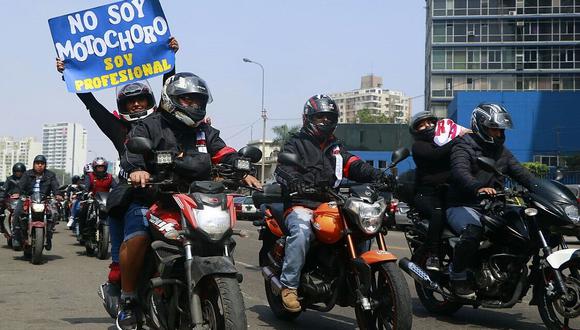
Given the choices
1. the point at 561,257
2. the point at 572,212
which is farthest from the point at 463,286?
the point at 572,212

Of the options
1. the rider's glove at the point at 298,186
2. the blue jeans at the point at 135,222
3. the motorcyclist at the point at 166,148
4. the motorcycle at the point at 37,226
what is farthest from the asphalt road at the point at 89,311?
the blue jeans at the point at 135,222

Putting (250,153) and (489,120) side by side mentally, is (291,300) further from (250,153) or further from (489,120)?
(489,120)

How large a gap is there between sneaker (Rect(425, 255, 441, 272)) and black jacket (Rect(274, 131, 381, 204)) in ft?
4.04

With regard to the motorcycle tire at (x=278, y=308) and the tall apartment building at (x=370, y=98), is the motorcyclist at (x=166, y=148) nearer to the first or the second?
the motorcycle tire at (x=278, y=308)

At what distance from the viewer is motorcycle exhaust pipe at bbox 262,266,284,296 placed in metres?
6.45

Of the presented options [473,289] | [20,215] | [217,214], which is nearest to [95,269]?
[20,215]

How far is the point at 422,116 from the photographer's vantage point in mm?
7906

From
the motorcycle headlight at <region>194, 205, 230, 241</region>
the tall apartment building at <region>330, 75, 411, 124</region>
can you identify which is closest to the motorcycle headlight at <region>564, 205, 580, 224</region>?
the motorcycle headlight at <region>194, 205, 230, 241</region>

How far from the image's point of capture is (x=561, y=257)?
5.95 m

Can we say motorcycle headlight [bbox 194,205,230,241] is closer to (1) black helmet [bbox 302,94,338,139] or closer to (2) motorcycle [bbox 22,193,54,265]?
(1) black helmet [bbox 302,94,338,139]

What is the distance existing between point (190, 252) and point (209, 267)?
0.25 meters

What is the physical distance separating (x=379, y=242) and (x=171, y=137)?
181 cm

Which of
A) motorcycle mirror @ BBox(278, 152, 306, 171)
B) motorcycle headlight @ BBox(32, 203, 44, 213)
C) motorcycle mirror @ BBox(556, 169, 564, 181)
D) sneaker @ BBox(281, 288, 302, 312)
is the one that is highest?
motorcycle mirror @ BBox(278, 152, 306, 171)

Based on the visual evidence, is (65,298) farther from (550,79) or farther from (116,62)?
(550,79)
